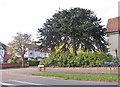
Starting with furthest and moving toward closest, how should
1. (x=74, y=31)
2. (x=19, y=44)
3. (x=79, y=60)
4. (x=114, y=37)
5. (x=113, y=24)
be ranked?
(x=19, y=44), (x=113, y=24), (x=114, y=37), (x=74, y=31), (x=79, y=60)

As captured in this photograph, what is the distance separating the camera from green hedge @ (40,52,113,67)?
87.9 ft

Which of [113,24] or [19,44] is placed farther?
[19,44]

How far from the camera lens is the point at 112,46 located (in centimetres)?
4741

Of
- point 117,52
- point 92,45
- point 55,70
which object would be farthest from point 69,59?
point 117,52

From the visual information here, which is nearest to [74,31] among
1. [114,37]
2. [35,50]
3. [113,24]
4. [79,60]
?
[79,60]

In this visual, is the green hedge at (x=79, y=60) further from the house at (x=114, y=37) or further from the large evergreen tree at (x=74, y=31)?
the house at (x=114, y=37)

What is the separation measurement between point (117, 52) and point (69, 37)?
14.4 meters

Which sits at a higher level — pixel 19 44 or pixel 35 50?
pixel 19 44

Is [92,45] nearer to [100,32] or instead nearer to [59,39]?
[100,32]

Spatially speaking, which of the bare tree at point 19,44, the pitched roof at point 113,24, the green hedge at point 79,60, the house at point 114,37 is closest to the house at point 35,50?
the bare tree at point 19,44

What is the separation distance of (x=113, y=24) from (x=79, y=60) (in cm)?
2459

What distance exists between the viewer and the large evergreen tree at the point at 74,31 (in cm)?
3241

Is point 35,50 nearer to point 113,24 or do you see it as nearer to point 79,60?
point 113,24

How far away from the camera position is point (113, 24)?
50.5 metres
